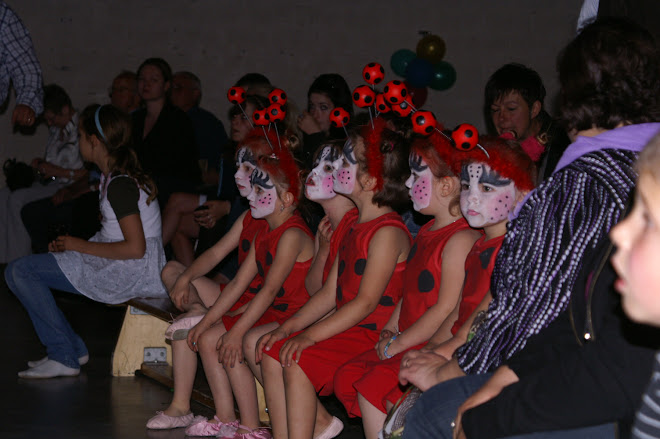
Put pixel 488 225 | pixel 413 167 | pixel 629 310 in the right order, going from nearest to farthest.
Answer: pixel 629 310
pixel 488 225
pixel 413 167

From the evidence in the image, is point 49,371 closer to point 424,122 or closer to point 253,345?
point 253,345

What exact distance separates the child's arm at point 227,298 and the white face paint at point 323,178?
47cm

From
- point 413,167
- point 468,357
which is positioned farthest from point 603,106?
point 413,167

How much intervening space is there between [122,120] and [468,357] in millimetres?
2920

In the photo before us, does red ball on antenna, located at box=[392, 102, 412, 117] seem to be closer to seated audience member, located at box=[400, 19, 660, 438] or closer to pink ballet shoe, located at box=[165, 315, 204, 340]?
seated audience member, located at box=[400, 19, 660, 438]

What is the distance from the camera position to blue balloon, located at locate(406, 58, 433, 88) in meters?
7.60

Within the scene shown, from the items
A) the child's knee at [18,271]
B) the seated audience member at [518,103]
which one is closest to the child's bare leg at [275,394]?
the seated audience member at [518,103]

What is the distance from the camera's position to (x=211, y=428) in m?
3.27

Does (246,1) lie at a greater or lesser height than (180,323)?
greater

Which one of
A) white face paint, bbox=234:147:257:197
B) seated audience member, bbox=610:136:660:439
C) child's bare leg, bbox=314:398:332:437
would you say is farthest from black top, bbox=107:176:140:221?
seated audience member, bbox=610:136:660:439

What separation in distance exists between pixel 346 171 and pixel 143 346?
1819 millimetres

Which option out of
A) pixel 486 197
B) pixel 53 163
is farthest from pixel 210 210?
pixel 53 163

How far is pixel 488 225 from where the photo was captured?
2.43 metres

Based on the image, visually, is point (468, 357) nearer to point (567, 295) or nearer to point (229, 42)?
point (567, 295)
